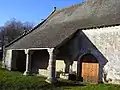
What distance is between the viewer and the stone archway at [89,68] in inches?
824

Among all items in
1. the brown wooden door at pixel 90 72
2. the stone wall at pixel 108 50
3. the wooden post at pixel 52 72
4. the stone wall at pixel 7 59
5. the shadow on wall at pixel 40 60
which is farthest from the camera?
the stone wall at pixel 7 59

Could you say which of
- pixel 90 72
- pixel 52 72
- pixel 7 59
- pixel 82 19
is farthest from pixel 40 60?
pixel 52 72

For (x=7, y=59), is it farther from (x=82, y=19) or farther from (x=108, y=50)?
(x=108, y=50)

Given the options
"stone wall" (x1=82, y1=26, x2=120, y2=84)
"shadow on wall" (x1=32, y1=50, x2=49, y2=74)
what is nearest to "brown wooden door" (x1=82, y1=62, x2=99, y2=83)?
"stone wall" (x1=82, y1=26, x2=120, y2=84)

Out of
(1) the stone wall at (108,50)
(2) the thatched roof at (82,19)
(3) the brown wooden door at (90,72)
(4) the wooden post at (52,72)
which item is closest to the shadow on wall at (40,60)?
(2) the thatched roof at (82,19)

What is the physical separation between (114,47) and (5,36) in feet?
200

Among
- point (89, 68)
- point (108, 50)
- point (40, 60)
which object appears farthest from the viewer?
point (40, 60)

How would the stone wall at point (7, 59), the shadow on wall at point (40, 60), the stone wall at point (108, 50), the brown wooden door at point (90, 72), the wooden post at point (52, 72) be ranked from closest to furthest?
the stone wall at point (108, 50) < the wooden post at point (52, 72) < the brown wooden door at point (90, 72) < the shadow on wall at point (40, 60) < the stone wall at point (7, 59)

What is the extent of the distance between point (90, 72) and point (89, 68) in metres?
0.36

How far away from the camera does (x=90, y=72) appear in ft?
70.5

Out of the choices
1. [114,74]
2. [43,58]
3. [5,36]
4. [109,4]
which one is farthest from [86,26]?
[5,36]

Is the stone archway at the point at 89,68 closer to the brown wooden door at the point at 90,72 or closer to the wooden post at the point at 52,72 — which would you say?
the brown wooden door at the point at 90,72

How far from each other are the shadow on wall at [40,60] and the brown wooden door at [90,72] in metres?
5.86

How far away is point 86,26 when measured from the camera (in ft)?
70.3
